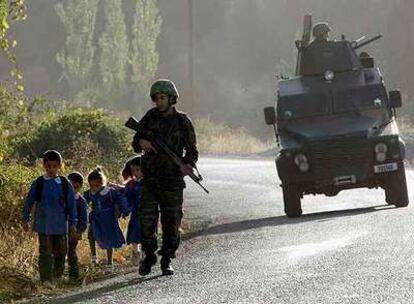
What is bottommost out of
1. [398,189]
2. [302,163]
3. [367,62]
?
[398,189]

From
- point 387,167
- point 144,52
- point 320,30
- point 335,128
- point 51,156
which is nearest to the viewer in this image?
point 51,156

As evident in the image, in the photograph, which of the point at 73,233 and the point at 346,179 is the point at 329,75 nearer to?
the point at 346,179

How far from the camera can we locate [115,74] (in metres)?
63.1

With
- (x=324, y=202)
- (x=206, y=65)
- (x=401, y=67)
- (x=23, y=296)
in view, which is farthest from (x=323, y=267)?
(x=206, y=65)

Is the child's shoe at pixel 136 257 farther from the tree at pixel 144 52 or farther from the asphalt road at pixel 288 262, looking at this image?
the tree at pixel 144 52

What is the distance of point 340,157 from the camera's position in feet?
49.9

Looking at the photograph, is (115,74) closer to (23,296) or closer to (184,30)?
(184,30)

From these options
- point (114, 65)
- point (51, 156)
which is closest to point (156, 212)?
point (51, 156)

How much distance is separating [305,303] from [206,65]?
6588 cm

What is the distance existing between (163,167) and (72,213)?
1.02 m

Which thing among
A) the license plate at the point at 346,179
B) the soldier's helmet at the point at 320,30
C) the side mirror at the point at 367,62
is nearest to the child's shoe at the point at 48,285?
the license plate at the point at 346,179

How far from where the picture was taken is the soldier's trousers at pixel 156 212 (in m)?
10.0

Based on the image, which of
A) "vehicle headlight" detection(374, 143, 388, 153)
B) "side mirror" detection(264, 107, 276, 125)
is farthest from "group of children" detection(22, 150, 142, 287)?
"vehicle headlight" detection(374, 143, 388, 153)

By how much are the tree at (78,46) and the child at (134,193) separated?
172 feet
